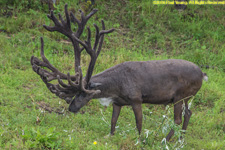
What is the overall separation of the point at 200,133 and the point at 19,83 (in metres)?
4.39

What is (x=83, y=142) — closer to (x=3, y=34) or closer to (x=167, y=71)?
(x=167, y=71)

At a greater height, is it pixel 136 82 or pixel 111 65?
pixel 136 82

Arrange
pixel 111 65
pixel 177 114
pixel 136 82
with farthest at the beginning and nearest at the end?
pixel 111 65, pixel 177 114, pixel 136 82

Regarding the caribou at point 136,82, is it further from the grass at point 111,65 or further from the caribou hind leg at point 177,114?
the grass at point 111,65

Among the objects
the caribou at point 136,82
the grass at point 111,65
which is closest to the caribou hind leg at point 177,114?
the caribou at point 136,82

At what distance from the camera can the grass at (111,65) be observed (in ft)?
19.5

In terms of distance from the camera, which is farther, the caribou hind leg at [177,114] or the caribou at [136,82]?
the caribou hind leg at [177,114]

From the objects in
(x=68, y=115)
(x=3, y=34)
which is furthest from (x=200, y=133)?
(x=3, y=34)

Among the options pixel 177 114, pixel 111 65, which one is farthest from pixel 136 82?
pixel 111 65

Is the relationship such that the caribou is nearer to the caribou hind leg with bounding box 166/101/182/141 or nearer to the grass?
the caribou hind leg with bounding box 166/101/182/141

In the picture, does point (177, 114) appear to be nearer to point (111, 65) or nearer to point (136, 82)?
point (136, 82)

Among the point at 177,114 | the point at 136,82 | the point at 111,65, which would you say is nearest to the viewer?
the point at 136,82

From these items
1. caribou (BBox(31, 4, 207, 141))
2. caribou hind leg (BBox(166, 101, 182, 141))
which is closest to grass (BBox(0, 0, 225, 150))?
caribou hind leg (BBox(166, 101, 182, 141))

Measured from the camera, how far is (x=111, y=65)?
9.63m
